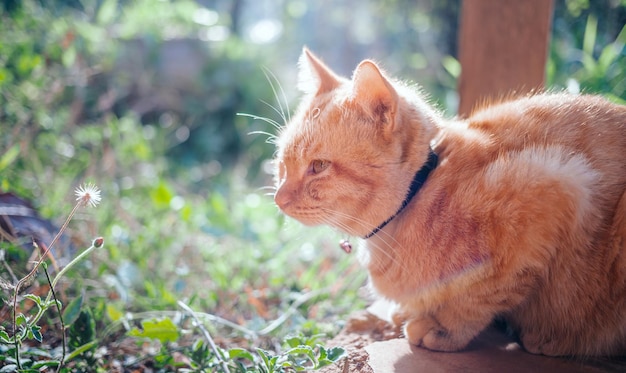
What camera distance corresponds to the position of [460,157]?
5.37 ft

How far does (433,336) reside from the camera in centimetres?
161

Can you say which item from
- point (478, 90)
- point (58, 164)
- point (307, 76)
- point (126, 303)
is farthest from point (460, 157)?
point (58, 164)

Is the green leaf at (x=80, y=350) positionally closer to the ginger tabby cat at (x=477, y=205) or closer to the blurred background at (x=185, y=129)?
the blurred background at (x=185, y=129)

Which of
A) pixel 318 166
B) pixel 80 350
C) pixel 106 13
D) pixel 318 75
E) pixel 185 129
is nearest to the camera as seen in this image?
pixel 80 350

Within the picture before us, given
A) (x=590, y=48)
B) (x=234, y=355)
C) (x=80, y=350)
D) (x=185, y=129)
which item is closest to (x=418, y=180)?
(x=234, y=355)

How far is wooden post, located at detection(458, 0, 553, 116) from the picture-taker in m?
2.57

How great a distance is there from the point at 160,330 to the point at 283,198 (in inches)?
24.1

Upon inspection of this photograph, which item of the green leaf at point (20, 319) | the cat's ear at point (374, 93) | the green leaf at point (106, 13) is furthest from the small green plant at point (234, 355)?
the green leaf at point (106, 13)

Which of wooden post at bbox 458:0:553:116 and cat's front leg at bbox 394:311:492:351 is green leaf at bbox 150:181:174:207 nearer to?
wooden post at bbox 458:0:553:116

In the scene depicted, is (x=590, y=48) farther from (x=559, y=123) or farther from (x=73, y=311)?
(x=73, y=311)

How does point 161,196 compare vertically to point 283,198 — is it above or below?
above

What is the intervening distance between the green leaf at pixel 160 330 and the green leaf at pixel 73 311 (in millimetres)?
182

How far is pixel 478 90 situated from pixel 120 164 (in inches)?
92.9

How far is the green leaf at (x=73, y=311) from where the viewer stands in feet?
5.32
